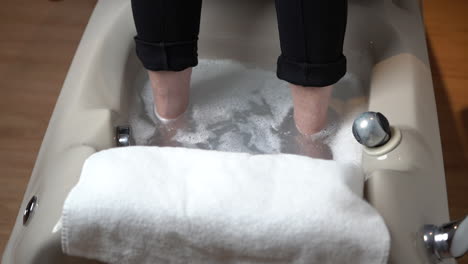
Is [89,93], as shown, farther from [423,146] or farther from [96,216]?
→ [423,146]

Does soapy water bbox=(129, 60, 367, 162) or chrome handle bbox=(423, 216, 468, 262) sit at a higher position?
chrome handle bbox=(423, 216, 468, 262)

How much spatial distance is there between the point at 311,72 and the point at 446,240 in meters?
0.27

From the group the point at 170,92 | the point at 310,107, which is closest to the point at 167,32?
the point at 170,92

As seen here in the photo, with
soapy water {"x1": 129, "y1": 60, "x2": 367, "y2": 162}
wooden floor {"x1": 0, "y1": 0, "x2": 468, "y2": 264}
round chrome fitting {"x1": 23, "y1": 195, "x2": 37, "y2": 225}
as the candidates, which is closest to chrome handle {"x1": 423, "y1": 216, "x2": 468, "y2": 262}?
soapy water {"x1": 129, "y1": 60, "x2": 367, "y2": 162}

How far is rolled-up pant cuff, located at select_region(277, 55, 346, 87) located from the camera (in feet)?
2.62

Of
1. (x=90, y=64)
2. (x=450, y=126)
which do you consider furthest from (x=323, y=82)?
(x=450, y=126)

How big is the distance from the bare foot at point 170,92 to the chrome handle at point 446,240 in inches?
16.6

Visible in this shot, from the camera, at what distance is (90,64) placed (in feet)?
3.06

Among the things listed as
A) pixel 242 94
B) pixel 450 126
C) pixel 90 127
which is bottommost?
pixel 450 126

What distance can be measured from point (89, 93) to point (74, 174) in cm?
17

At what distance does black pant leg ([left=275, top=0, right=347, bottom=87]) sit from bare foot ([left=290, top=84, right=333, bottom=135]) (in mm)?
35

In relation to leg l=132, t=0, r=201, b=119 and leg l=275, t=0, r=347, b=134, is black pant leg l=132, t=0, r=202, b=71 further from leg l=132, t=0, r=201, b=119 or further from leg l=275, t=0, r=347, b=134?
leg l=275, t=0, r=347, b=134

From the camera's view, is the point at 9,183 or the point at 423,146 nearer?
the point at 423,146

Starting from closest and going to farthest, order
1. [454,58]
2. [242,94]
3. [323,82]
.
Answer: [323,82], [242,94], [454,58]
